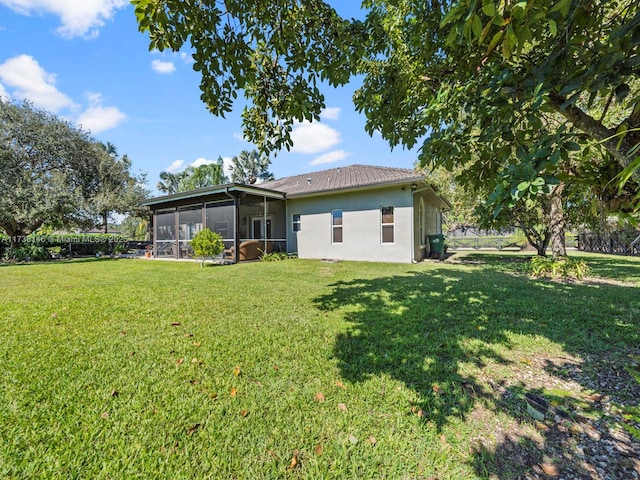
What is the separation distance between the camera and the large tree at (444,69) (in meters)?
1.74

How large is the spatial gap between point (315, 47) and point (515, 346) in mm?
4492

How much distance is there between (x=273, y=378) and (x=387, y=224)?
10.5m

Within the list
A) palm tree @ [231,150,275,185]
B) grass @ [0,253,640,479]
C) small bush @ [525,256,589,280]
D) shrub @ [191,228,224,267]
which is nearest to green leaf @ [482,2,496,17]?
grass @ [0,253,640,479]

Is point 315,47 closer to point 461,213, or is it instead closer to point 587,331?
point 587,331

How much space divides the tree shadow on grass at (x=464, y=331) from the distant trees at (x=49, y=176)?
16.1 m

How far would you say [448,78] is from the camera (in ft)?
11.1

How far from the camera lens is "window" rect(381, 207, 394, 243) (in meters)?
12.6

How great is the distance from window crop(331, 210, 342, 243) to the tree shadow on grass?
694 cm

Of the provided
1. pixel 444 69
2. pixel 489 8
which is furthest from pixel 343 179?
pixel 489 8

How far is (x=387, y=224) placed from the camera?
1266cm

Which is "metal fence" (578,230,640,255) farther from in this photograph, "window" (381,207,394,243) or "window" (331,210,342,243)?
"window" (331,210,342,243)

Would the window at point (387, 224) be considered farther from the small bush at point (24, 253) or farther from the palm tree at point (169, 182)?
the palm tree at point (169, 182)

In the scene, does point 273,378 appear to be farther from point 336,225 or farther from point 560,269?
point 336,225

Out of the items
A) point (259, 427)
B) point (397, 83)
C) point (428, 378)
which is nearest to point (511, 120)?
point (397, 83)
